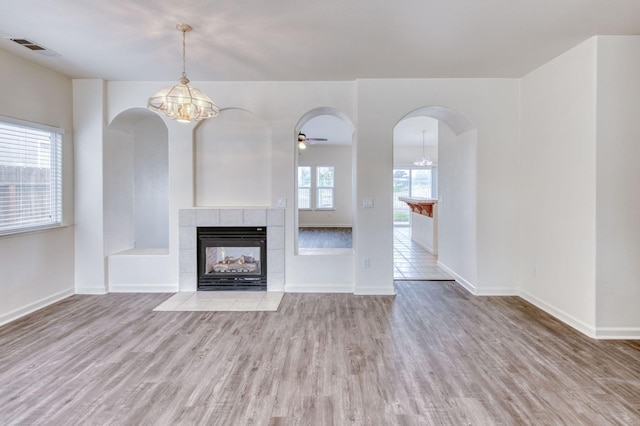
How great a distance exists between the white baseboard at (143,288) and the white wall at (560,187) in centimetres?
465

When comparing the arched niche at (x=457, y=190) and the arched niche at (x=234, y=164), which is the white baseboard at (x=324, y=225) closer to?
the arched niche at (x=457, y=190)

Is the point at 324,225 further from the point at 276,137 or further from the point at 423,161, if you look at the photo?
the point at 276,137

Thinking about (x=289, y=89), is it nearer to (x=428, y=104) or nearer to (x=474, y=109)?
(x=428, y=104)

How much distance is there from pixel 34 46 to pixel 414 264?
601 cm

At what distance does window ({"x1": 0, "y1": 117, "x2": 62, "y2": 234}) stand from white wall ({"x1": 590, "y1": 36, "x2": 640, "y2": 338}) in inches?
234

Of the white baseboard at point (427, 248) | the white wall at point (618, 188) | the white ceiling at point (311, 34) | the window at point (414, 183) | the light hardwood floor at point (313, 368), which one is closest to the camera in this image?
the light hardwood floor at point (313, 368)

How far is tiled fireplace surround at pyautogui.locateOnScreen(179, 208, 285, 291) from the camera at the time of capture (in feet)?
14.3

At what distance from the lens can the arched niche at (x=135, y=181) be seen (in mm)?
4387

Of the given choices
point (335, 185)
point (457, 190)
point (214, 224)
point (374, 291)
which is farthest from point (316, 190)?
point (374, 291)

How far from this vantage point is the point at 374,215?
4242 millimetres

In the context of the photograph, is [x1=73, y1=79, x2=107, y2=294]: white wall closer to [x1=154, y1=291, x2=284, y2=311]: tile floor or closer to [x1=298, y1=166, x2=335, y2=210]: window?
[x1=154, y1=291, x2=284, y2=311]: tile floor

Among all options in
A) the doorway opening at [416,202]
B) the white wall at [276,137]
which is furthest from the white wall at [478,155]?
the doorway opening at [416,202]

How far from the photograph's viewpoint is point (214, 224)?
173 inches

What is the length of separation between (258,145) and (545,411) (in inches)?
161
